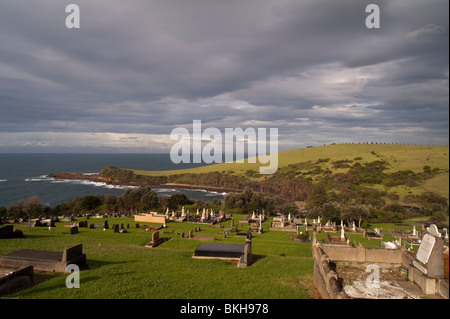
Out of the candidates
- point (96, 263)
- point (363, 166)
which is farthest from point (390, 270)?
point (363, 166)

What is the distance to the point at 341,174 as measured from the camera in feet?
283

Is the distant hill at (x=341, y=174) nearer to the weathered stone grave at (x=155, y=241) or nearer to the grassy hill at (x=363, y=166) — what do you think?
the grassy hill at (x=363, y=166)

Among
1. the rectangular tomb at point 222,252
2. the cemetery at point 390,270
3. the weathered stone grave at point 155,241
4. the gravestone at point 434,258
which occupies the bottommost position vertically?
the weathered stone grave at point 155,241

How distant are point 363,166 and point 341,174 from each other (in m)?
10.1

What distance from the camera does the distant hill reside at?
5953 centimetres

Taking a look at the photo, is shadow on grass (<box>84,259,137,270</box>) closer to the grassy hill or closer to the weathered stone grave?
the weathered stone grave

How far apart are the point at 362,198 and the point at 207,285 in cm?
6316

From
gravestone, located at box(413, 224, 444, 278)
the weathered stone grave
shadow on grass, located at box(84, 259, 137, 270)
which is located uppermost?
gravestone, located at box(413, 224, 444, 278)

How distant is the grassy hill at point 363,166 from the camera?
187ft

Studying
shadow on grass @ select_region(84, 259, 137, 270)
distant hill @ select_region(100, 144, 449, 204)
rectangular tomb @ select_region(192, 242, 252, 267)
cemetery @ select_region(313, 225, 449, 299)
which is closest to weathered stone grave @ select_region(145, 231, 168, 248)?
rectangular tomb @ select_region(192, 242, 252, 267)

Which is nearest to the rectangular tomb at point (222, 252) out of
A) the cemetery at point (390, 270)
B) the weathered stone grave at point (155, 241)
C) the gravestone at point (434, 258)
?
the cemetery at point (390, 270)

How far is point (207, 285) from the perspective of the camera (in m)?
9.84

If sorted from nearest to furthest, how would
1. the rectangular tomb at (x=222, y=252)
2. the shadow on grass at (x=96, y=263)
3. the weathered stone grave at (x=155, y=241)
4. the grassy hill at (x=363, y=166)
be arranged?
1. the shadow on grass at (x=96, y=263)
2. the rectangular tomb at (x=222, y=252)
3. the weathered stone grave at (x=155, y=241)
4. the grassy hill at (x=363, y=166)
